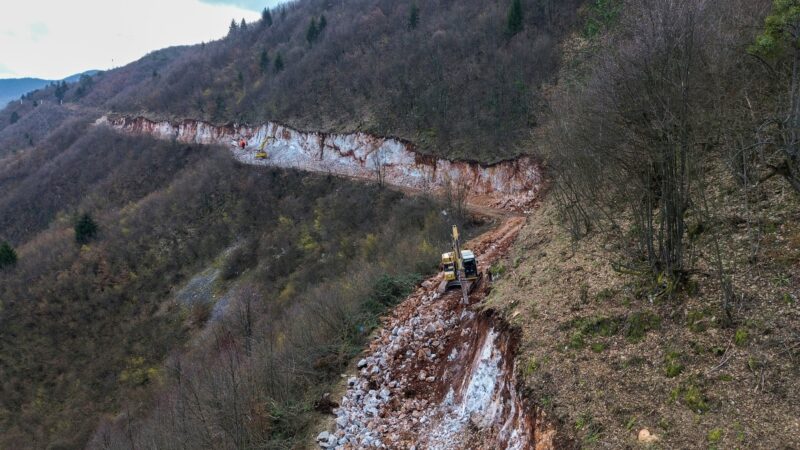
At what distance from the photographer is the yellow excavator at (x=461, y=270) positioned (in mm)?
13875

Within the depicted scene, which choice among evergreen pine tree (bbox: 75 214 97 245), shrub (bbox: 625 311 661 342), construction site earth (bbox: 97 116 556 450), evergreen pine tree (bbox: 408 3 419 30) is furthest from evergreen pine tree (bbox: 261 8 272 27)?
shrub (bbox: 625 311 661 342)

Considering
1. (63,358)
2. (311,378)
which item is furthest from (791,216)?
(63,358)

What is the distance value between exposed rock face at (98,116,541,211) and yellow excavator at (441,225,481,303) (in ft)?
49.0

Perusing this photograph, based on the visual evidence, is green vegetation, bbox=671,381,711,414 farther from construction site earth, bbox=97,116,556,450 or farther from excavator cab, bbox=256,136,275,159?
excavator cab, bbox=256,136,275,159

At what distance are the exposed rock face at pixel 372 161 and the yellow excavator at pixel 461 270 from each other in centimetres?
1493

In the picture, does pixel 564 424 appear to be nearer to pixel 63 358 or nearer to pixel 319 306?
pixel 319 306

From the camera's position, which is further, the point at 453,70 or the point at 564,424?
the point at 453,70

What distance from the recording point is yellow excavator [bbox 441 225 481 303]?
45.5 feet

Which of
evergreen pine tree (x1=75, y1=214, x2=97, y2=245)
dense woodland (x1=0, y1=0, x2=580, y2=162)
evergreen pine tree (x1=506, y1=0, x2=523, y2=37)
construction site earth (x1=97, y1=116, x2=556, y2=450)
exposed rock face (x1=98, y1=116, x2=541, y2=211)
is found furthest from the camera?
evergreen pine tree (x1=75, y1=214, x2=97, y2=245)

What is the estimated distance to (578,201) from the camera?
13242 millimetres

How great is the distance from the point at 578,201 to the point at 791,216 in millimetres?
5820

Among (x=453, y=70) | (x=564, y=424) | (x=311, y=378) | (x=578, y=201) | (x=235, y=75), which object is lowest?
(x=311, y=378)

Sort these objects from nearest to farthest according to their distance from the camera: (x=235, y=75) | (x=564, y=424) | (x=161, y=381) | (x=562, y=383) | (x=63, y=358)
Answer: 1. (x=564, y=424)
2. (x=562, y=383)
3. (x=161, y=381)
4. (x=63, y=358)
5. (x=235, y=75)

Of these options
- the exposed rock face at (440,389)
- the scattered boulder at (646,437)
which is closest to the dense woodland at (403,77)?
the exposed rock face at (440,389)
